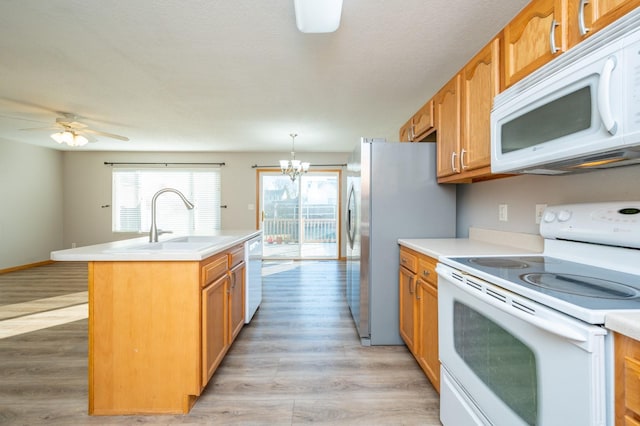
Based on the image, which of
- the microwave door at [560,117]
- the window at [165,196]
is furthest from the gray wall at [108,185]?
the microwave door at [560,117]

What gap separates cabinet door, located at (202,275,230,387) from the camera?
61.6 inches

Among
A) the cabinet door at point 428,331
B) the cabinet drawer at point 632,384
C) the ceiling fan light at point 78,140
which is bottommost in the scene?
the cabinet door at point 428,331

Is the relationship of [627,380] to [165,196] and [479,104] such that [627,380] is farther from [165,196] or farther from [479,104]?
[165,196]

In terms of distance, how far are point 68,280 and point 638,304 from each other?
19.5 ft

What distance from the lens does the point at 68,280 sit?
4.32 meters

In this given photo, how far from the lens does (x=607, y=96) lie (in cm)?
83

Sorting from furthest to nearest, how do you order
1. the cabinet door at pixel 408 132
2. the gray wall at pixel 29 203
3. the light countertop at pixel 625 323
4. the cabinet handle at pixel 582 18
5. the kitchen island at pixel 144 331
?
the gray wall at pixel 29 203, the cabinet door at pixel 408 132, the kitchen island at pixel 144 331, the cabinet handle at pixel 582 18, the light countertop at pixel 625 323

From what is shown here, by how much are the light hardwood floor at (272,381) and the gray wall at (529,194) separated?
3.80 ft

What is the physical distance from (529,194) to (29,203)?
7.55 m

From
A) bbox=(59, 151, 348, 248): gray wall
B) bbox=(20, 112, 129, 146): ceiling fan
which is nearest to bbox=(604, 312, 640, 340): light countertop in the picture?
bbox=(20, 112, 129, 146): ceiling fan

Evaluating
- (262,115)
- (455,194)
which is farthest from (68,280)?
(455,194)

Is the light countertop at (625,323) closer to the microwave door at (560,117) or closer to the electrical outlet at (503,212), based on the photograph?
the microwave door at (560,117)

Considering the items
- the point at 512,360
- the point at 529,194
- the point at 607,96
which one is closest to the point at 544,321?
the point at 512,360

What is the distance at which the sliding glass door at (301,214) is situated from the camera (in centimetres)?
620
